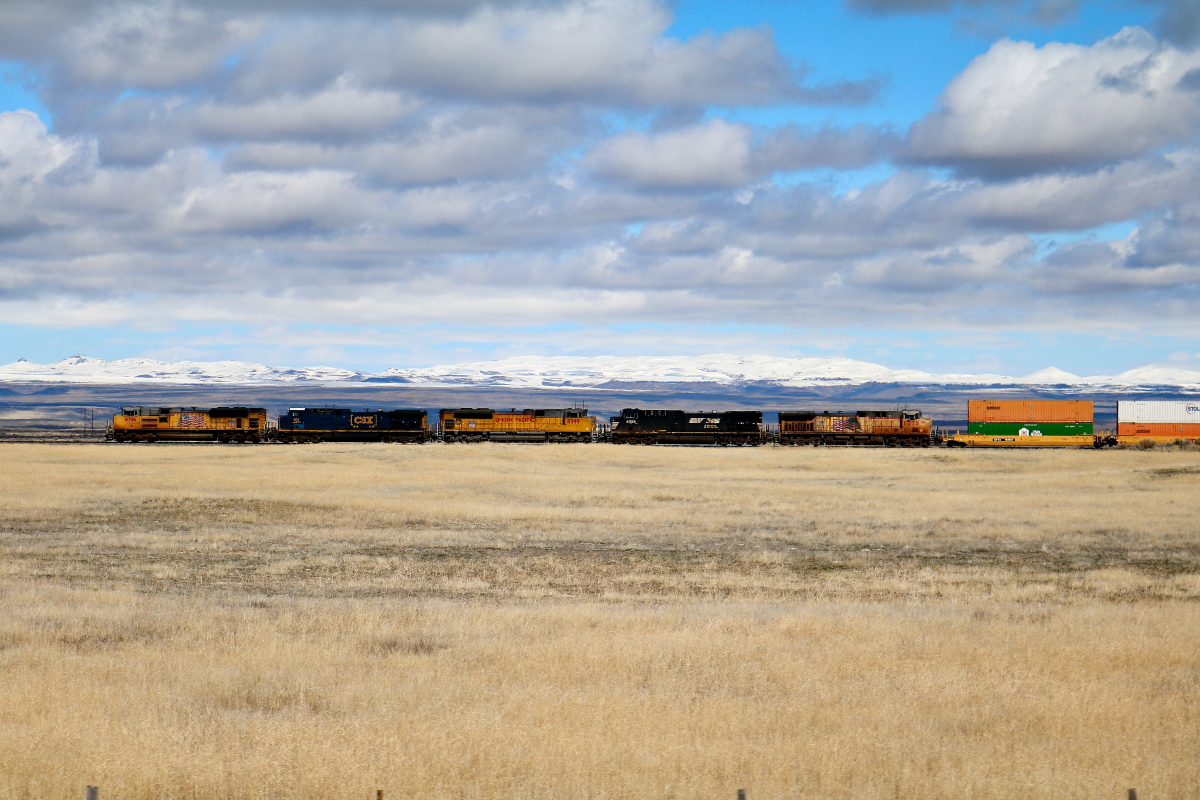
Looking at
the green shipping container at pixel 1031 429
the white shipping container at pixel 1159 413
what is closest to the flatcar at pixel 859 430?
the green shipping container at pixel 1031 429

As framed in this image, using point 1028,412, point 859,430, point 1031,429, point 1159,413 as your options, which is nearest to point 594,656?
point 859,430

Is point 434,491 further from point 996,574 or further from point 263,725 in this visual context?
point 263,725

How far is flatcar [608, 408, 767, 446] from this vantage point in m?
93.5

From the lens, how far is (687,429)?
94938mm

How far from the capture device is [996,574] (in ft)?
81.9

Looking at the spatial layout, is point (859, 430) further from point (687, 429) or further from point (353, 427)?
point (353, 427)

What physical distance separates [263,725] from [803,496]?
126ft

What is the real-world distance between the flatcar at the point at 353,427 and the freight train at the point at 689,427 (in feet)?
0.30

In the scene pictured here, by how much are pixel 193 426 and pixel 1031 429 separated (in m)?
75.9

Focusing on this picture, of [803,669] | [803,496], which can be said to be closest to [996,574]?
[803,669]

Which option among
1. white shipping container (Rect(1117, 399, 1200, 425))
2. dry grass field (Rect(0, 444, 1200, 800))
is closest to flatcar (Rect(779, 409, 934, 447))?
white shipping container (Rect(1117, 399, 1200, 425))

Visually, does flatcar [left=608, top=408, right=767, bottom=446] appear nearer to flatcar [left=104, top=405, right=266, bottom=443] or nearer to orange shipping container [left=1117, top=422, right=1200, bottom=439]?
orange shipping container [left=1117, top=422, right=1200, bottom=439]

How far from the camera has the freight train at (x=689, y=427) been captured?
291 feet

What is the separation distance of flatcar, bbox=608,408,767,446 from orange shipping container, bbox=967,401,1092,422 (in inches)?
756
